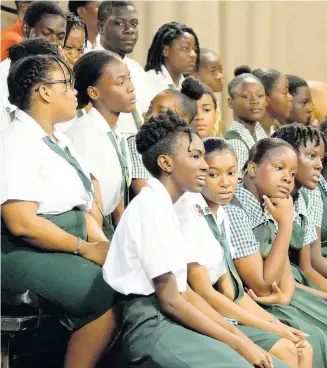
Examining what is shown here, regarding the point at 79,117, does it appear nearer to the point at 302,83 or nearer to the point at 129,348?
the point at 129,348

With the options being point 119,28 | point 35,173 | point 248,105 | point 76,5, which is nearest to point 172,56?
point 119,28

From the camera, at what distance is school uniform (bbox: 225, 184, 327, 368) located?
281 centimetres

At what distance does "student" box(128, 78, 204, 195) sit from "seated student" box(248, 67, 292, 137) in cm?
73

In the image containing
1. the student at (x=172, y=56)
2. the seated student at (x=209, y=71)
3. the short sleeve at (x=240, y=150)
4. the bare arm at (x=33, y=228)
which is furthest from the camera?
the seated student at (x=209, y=71)

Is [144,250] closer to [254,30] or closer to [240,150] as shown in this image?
[240,150]

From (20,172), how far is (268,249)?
98 centimetres

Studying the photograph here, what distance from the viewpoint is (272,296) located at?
2.88 m

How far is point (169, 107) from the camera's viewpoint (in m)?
3.28

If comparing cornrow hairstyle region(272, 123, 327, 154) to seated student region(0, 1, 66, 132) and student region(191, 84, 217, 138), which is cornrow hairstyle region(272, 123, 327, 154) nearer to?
student region(191, 84, 217, 138)

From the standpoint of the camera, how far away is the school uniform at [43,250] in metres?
2.35

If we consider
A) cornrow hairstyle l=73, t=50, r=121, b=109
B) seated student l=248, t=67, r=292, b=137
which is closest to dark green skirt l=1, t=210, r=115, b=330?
cornrow hairstyle l=73, t=50, r=121, b=109

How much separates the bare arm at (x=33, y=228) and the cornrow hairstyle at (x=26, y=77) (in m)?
0.34

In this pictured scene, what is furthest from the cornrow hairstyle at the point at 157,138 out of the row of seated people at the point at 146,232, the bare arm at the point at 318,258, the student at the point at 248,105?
the student at the point at 248,105

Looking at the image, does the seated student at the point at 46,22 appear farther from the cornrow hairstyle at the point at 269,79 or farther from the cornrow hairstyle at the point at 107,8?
the cornrow hairstyle at the point at 269,79
